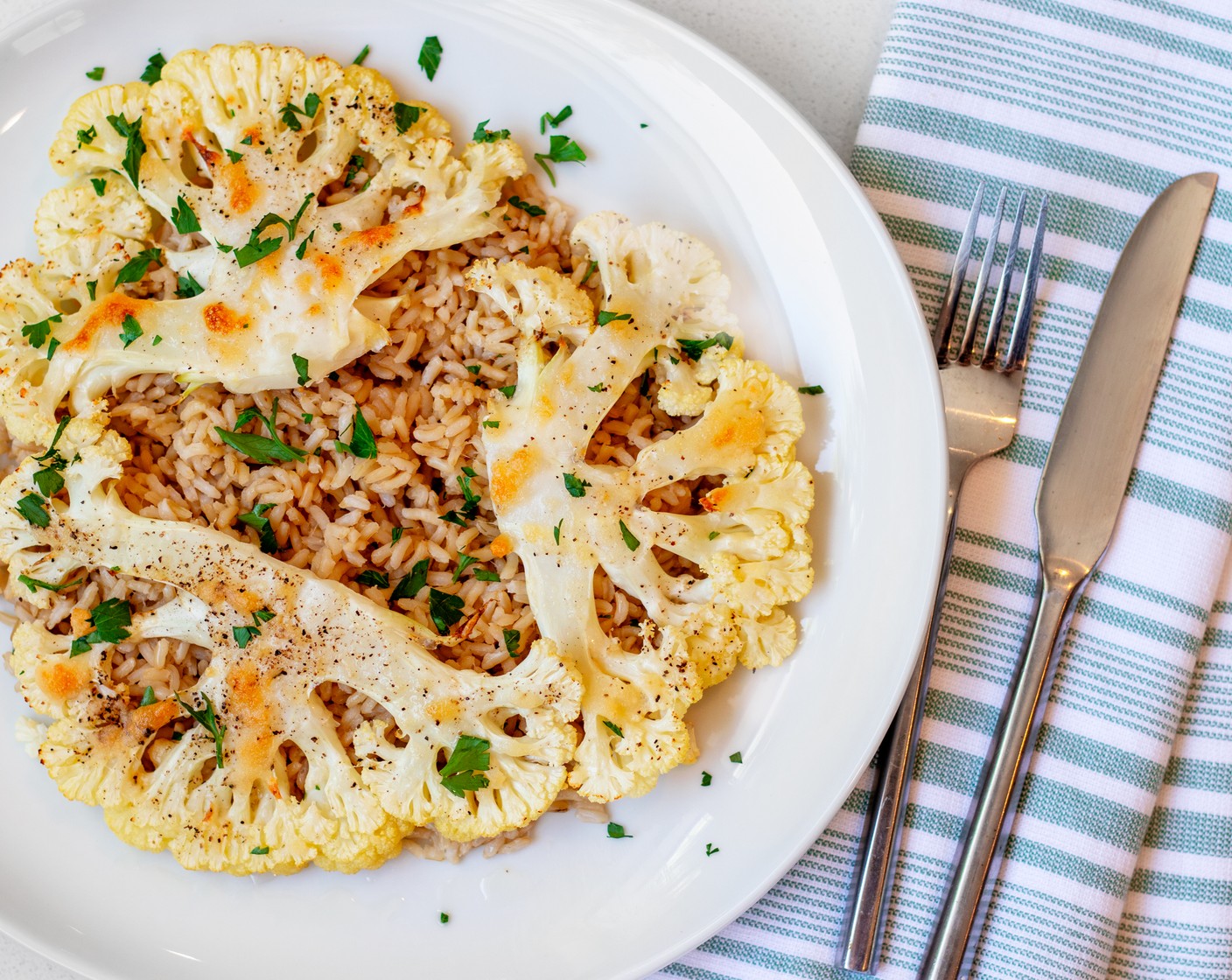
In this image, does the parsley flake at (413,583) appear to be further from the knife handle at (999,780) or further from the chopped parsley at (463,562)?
the knife handle at (999,780)

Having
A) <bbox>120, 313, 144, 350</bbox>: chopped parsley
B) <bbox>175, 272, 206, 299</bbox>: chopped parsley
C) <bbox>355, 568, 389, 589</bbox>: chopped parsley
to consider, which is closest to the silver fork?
<bbox>355, 568, 389, 589</bbox>: chopped parsley

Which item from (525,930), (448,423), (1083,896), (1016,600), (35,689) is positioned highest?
(448,423)

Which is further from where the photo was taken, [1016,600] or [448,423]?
[1016,600]

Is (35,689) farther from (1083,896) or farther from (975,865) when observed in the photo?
(1083,896)

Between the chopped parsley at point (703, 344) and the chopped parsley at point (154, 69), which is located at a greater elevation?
the chopped parsley at point (154, 69)

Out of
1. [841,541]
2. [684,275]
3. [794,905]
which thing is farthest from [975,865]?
[684,275]

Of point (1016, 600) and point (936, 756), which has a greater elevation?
point (1016, 600)

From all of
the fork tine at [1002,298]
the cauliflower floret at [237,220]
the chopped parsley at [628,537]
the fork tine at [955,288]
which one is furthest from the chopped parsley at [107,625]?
the fork tine at [1002,298]
